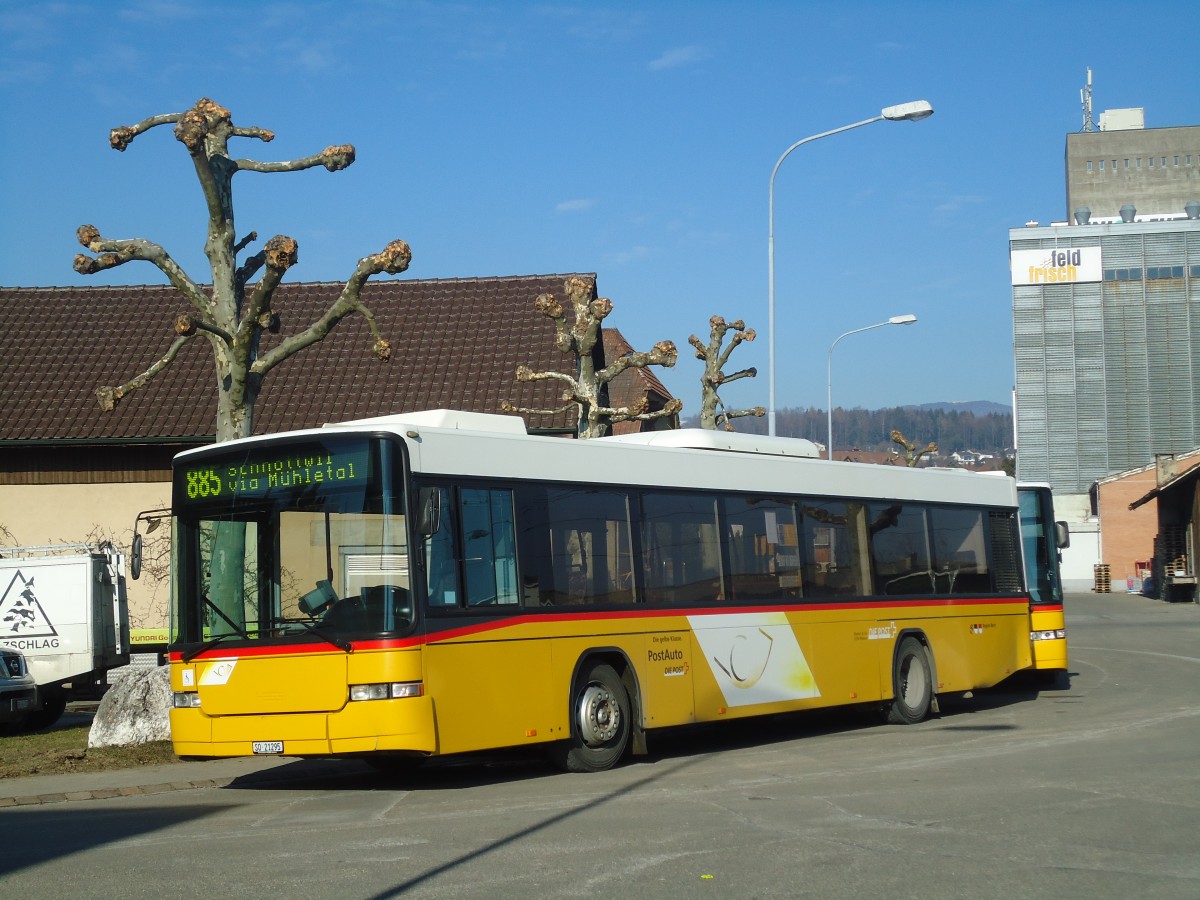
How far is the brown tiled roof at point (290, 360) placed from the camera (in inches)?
1258

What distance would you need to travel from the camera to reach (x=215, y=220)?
16094 mm

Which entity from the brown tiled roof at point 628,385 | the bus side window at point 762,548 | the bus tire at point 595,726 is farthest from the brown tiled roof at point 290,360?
the brown tiled roof at point 628,385

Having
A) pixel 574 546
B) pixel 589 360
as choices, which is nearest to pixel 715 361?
pixel 589 360

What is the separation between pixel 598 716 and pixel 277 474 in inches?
140

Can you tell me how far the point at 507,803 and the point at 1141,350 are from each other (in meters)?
103

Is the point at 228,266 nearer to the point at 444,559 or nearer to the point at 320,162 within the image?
the point at 320,162

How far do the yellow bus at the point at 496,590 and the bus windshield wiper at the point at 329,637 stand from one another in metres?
0.02

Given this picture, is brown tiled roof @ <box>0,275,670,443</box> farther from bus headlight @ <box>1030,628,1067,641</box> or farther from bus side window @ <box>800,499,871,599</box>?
bus side window @ <box>800,499,871,599</box>

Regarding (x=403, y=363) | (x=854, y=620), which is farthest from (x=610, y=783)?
(x=403, y=363)

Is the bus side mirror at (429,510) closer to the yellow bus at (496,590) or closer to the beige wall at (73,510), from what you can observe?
the yellow bus at (496,590)

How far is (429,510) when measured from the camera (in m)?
11.4

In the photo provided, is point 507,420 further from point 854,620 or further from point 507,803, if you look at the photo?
A: point 854,620

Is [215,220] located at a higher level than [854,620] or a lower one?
higher

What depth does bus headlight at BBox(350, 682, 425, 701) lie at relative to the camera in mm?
11125
